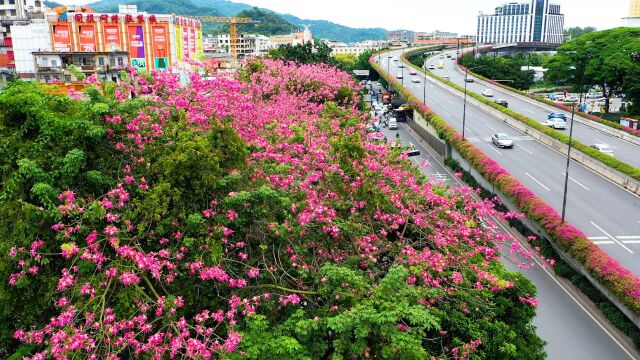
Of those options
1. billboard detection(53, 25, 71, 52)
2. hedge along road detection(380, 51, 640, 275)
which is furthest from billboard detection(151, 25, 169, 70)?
hedge along road detection(380, 51, 640, 275)

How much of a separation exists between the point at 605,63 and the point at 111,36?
5918cm

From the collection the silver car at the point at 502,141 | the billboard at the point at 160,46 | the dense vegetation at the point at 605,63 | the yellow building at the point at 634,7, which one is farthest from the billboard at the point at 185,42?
the yellow building at the point at 634,7

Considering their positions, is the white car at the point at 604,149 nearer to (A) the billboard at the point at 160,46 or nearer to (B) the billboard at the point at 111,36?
(A) the billboard at the point at 160,46

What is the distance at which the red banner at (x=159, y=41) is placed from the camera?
6469cm

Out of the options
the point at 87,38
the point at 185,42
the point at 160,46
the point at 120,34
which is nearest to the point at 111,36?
the point at 120,34

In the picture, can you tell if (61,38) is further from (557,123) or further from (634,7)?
(634,7)

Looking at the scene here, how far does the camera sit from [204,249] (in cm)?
1035

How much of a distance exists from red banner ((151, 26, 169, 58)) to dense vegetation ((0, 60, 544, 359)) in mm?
54926

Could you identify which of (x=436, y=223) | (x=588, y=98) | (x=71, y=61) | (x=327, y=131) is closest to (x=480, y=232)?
(x=436, y=223)

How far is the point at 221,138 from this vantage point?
11500mm

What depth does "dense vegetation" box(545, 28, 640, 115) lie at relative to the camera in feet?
195

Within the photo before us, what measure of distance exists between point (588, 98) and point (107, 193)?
90428 millimetres

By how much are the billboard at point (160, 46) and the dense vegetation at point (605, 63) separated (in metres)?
49.5

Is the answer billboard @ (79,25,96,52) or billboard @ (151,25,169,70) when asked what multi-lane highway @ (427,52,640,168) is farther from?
billboard @ (79,25,96,52)
